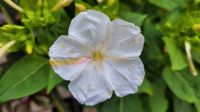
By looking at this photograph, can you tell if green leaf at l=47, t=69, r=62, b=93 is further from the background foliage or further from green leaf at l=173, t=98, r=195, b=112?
green leaf at l=173, t=98, r=195, b=112

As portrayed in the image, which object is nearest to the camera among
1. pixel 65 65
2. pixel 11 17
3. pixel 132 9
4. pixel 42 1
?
pixel 65 65

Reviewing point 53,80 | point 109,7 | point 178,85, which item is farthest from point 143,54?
point 53,80

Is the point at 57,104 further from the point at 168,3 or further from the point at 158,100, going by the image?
the point at 168,3

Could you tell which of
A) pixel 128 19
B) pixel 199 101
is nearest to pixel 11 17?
pixel 128 19

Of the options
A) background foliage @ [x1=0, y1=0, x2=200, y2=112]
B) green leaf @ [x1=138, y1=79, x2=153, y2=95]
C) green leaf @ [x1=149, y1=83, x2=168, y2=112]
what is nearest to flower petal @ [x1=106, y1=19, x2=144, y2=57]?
background foliage @ [x1=0, y1=0, x2=200, y2=112]

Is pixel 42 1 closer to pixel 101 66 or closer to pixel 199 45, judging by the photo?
pixel 101 66

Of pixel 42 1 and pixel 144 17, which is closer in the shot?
pixel 42 1

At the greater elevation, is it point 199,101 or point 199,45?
point 199,45
